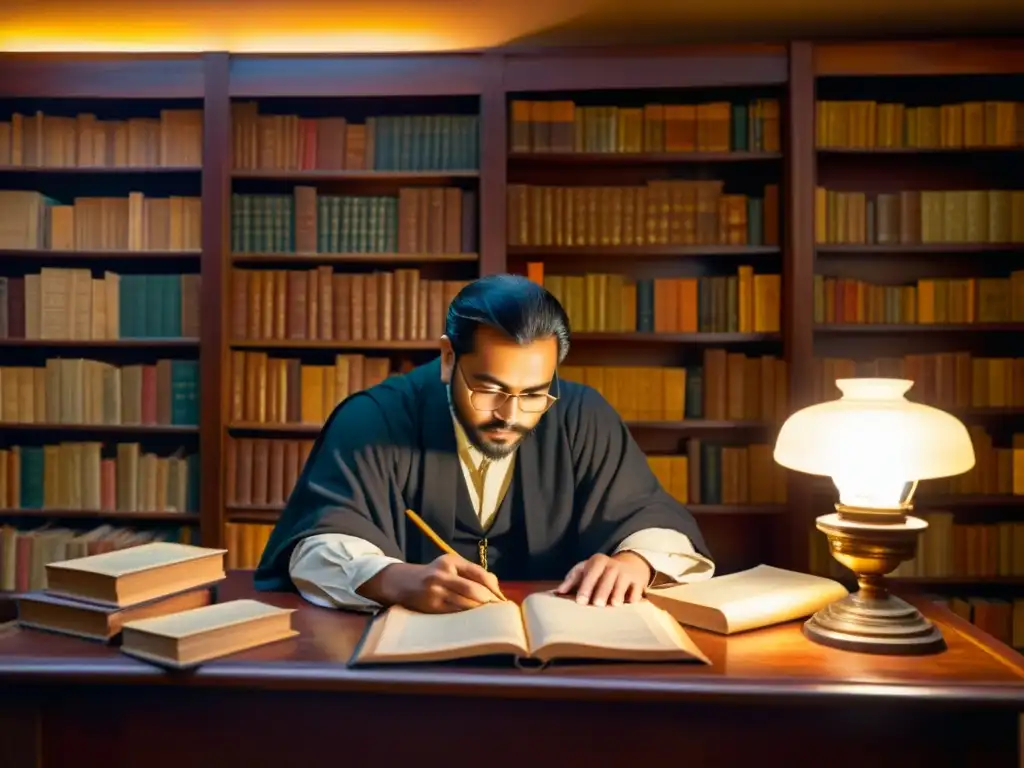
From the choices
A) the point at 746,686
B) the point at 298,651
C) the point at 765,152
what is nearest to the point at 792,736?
the point at 746,686

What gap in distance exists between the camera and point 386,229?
350 centimetres

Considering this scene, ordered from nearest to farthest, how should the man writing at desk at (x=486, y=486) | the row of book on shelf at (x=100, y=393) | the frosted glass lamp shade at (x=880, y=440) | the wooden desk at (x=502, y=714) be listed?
the wooden desk at (x=502, y=714)
the frosted glass lamp shade at (x=880, y=440)
the man writing at desk at (x=486, y=486)
the row of book on shelf at (x=100, y=393)

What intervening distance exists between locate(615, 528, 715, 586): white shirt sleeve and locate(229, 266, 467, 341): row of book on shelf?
192 cm

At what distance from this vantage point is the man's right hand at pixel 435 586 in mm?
1338

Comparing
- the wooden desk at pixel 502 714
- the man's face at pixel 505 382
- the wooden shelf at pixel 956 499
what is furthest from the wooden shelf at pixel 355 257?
the wooden desk at pixel 502 714

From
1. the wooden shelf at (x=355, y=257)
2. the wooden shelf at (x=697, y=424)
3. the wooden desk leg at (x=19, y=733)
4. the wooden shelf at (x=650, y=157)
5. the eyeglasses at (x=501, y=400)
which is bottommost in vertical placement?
the wooden desk leg at (x=19, y=733)

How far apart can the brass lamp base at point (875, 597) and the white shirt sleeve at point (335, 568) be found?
70 cm

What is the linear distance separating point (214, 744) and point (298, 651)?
0.15 metres

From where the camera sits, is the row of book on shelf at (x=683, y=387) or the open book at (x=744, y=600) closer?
the open book at (x=744, y=600)

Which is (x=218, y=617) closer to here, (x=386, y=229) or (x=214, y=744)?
(x=214, y=744)

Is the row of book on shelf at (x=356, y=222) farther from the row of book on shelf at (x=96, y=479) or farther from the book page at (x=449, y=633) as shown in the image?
the book page at (x=449, y=633)

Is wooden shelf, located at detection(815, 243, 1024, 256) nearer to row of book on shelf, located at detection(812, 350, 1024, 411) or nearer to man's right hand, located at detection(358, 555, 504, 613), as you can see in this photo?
row of book on shelf, located at detection(812, 350, 1024, 411)

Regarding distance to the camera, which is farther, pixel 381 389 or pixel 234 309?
pixel 234 309

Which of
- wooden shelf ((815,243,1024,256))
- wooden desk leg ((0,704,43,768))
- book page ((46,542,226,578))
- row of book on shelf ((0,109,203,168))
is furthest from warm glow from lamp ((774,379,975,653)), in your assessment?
row of book on shelf ((0,109,203,168))
